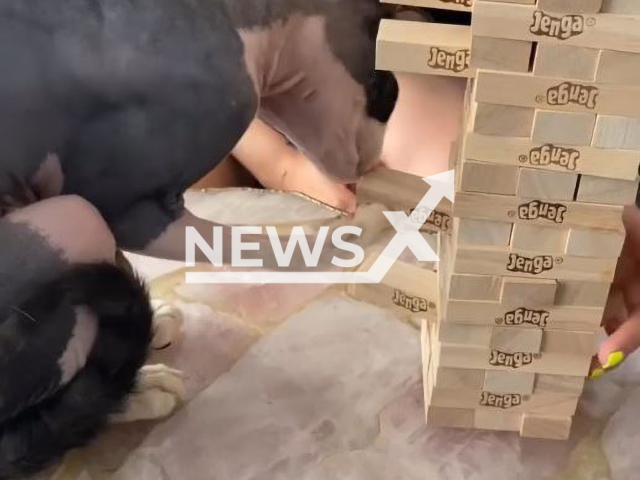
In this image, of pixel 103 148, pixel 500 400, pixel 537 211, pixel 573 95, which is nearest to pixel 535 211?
pixel 537 211

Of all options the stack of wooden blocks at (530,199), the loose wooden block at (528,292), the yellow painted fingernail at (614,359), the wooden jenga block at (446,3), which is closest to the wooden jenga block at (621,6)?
the stack of wooden blocks at (530,199)

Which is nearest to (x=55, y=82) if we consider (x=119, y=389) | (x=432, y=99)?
(x=119, y=389)

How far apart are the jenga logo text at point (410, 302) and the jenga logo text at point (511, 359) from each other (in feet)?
0.37

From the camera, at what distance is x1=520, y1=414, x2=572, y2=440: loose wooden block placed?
83 cm

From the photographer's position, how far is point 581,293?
0.74 m

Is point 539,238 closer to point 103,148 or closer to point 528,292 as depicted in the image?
point 528,292

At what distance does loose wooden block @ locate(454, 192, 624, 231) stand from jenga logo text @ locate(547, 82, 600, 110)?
0.09 meters

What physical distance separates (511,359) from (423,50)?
0.29 m

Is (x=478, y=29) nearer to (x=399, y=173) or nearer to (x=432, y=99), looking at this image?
(x=399, y=173)

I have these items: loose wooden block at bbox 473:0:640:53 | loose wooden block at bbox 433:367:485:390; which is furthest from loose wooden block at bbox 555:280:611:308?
loose wooden block at bbox 473:0:640:53

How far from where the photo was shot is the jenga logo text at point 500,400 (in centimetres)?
82

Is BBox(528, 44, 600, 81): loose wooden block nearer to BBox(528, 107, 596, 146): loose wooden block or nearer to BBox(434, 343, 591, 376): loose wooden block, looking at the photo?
BBox(528, 107, 596, 146): loose wooden block

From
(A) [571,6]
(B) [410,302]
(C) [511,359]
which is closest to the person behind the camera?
(A) [571,6]

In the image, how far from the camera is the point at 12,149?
2.41ft
